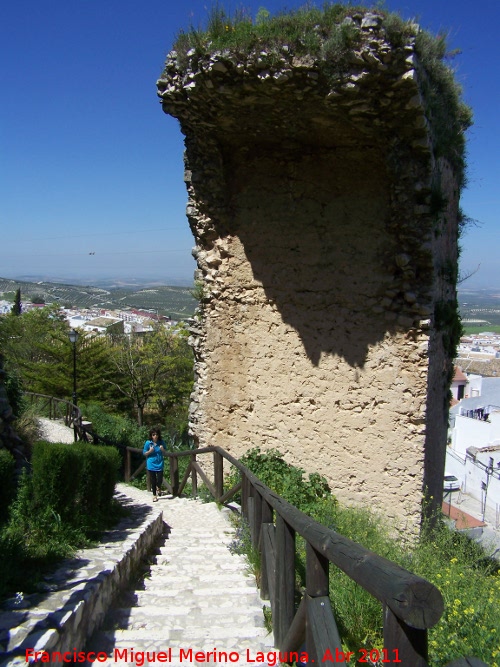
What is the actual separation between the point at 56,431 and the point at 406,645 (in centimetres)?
1421

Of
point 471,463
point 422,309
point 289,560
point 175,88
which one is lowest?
point 471,463

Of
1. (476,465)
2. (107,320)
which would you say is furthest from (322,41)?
(107,320)

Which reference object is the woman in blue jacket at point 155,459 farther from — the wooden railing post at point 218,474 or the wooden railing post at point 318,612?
the wooden railing post at point 318,612

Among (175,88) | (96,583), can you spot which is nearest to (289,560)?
(96,583)

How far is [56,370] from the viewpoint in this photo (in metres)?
24.8

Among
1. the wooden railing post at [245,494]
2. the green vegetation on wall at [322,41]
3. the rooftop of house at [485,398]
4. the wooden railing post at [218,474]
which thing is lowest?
the rooftop of house at [485,398]

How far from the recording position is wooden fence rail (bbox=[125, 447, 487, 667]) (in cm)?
164

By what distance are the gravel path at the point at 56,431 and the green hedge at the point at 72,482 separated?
867 cm

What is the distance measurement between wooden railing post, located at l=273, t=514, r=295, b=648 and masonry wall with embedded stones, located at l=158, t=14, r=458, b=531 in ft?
13.3

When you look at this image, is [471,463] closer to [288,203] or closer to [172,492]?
[172,492]

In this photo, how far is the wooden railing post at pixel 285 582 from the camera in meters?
2.99

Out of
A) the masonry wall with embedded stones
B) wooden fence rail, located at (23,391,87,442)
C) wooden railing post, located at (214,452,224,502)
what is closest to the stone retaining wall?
wooden railing post, located at (214,452,224,502)

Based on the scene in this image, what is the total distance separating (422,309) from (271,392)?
2.33 meters

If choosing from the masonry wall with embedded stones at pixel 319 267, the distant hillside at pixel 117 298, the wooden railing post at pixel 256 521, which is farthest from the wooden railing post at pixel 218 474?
the distant hillside at pixel 117 298
